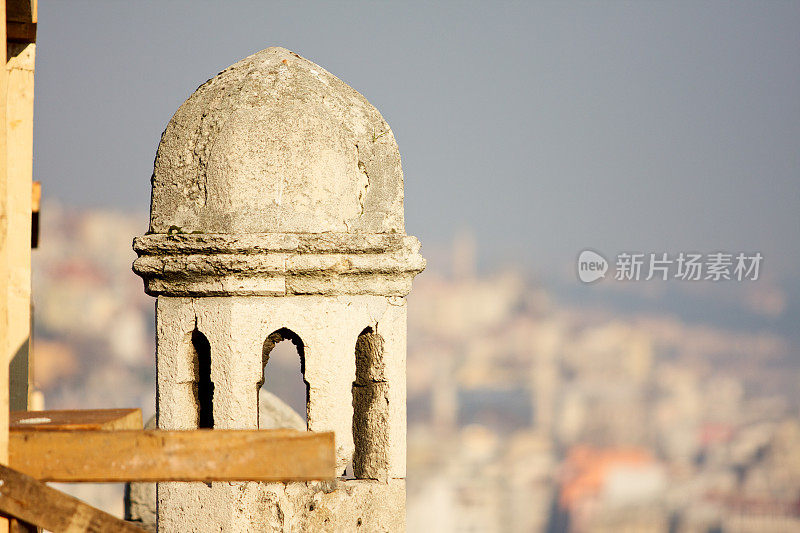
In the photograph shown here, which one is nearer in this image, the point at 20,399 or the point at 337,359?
the point at 337,359

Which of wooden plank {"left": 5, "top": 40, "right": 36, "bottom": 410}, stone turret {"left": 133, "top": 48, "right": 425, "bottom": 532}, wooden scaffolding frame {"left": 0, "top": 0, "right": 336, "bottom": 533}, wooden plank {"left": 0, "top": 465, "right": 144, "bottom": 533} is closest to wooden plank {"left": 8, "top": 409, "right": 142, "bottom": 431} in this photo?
wooden scaffolding frame {"left": 0, "top": 0, "right": 336, "bottom": 533}

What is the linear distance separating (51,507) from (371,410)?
2390 mm

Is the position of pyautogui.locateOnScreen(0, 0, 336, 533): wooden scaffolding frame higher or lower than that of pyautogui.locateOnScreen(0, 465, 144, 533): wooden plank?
higher

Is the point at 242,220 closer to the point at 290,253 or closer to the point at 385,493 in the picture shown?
the point at 290,253

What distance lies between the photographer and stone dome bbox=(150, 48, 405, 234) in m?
4.67

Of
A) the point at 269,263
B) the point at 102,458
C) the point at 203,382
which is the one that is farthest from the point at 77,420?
the point at 203,382

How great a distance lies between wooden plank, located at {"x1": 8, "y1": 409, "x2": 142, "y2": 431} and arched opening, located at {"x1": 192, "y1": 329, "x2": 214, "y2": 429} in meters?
1.31

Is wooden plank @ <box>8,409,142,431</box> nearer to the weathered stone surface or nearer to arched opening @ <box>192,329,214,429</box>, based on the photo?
the weathered stone surface

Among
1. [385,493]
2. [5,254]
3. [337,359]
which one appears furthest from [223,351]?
[5,254]

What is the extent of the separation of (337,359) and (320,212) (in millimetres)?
676

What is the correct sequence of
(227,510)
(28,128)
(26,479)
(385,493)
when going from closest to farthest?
(26,479) < (28,128) < (227,510) < (385,493)

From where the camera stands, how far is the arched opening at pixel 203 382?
488 centimetres

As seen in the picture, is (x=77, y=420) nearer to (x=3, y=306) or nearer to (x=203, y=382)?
(x=3, y=306)

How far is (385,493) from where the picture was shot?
16.1 ft
